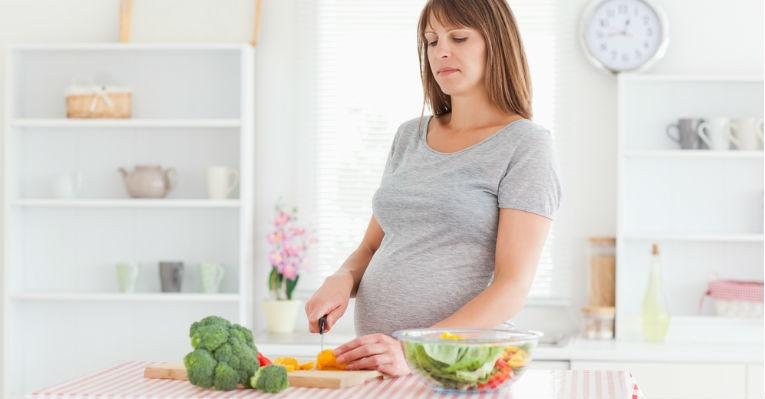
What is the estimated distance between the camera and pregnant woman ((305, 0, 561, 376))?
6.27ft

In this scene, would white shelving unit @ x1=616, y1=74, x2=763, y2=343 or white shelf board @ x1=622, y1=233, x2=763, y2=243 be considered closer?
white shelf board @ x1=622, y1=233, x2=763, y2=243

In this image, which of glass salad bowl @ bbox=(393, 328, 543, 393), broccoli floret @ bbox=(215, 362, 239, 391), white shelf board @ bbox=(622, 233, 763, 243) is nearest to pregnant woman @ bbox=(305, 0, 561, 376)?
glass salad bowl @ bbox=(393, 328, 543, 393)

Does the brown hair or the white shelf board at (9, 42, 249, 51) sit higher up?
the white shelf board at (9, 42, 249, 51)

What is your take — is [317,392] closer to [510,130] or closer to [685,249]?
[510,130]

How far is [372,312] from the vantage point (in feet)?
6.95

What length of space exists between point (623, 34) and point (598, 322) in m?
1.04

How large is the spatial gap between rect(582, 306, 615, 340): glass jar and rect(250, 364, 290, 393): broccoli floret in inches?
95.1

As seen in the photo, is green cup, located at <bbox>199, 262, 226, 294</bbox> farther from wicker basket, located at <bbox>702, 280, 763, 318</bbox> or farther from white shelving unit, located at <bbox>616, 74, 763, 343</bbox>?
wicker basket, located at <bbox>702, 280, 763, 318</bbox>

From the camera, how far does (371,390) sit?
169 centimetres

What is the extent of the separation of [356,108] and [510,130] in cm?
223

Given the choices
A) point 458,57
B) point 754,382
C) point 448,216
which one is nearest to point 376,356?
point 448,216

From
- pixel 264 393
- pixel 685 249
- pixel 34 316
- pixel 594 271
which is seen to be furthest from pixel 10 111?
pixel 264 393

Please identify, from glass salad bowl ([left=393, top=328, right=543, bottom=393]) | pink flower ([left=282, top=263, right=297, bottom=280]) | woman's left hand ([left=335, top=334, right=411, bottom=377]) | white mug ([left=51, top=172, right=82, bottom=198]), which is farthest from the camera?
white mug ([left=51, top=172, right=82, bottom=198])

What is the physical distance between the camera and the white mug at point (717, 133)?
390 centimetres
